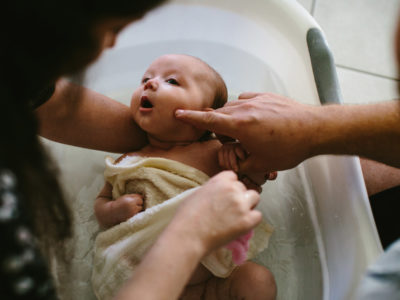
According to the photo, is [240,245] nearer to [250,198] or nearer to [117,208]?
[250,198]

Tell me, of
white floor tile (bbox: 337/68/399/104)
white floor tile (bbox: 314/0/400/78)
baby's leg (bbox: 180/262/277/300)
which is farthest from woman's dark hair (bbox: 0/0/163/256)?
white floor tile (bbox: 314/0/400/78)

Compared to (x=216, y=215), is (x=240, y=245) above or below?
below

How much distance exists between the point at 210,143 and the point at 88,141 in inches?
12.4

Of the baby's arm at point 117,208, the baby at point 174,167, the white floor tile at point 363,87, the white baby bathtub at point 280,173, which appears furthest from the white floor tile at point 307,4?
the baby's arm at point 117,208

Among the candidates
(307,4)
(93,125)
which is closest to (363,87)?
(307,4)

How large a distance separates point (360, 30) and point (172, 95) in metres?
1.15

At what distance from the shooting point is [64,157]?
116cm

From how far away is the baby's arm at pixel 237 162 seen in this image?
85 cm

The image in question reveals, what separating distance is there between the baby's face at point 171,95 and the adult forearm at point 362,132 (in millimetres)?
297

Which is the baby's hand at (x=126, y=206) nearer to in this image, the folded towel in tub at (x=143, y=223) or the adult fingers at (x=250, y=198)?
the folded towel in tub at (x=143, y=223)

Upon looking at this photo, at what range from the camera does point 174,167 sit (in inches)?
35.2

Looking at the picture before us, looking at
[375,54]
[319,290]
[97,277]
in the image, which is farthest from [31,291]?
[375,54]

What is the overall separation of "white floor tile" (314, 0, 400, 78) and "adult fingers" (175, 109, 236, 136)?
101 centimetres

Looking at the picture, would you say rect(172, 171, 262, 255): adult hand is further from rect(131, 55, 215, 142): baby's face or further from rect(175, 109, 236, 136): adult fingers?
rect(131, 55, 215, 142): baby's face
